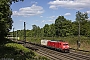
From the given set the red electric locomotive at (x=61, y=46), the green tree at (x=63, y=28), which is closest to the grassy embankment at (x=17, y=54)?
the red electric locomotive at (x=61, y=46)

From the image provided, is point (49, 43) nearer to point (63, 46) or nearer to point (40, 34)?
point (63, 46)

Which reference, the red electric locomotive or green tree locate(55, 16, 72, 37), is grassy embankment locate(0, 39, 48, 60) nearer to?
the red electric locomotive

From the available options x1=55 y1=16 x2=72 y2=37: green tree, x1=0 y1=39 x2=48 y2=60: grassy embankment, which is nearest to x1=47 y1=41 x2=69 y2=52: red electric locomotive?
x1=0 y1=39 x2=48 y2=60: grassy embankment

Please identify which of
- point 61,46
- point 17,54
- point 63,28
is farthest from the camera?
point 63,28

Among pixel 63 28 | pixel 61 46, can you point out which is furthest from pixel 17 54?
pixel 63 28

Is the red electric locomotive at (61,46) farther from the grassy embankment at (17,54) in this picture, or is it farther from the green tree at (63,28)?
the green tree at (63,28)

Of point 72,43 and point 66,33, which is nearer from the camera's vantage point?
point 72,43

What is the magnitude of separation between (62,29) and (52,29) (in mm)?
6444

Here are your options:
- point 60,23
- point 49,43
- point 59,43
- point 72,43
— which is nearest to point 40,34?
point 60,23

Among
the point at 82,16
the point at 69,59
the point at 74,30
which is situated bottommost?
the point at 69,59

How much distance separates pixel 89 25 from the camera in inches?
3752

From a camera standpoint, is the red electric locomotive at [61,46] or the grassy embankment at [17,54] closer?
the grassy embankment at [17,54]

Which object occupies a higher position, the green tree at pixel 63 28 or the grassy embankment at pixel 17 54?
the green tree at pixel 63 28

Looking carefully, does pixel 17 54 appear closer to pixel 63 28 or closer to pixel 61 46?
pixel 61 46
